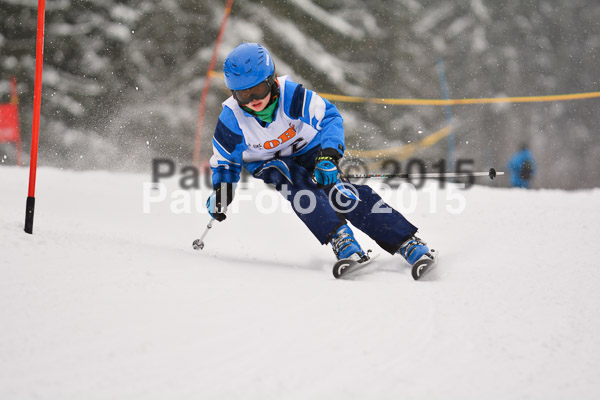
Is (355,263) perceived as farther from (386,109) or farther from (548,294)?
(386,109)

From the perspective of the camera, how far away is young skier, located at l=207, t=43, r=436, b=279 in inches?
123

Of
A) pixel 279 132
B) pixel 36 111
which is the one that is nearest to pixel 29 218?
pixel 36 111

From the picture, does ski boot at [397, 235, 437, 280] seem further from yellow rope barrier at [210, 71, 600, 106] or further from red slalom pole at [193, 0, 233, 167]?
yellow rope barrier at [210, 71, 600, 106]

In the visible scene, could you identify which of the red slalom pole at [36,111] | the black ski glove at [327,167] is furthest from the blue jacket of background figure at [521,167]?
the red slalom pole at [36,111]

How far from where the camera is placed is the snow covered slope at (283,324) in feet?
5.22

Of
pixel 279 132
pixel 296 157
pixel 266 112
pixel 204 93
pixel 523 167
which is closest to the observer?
pixel 266 112

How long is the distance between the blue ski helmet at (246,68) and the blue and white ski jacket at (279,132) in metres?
0.25

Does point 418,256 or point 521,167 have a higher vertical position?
point 521,167

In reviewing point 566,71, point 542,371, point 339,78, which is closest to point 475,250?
point 542,371

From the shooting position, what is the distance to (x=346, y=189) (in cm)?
339

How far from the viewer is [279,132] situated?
3.46 m

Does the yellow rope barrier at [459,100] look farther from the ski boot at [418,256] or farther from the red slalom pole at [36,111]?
the red slalom pole at [36,111]

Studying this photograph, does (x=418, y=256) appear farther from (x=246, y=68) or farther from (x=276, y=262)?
(x=246, y=68)

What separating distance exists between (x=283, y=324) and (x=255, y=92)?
1.60 m
